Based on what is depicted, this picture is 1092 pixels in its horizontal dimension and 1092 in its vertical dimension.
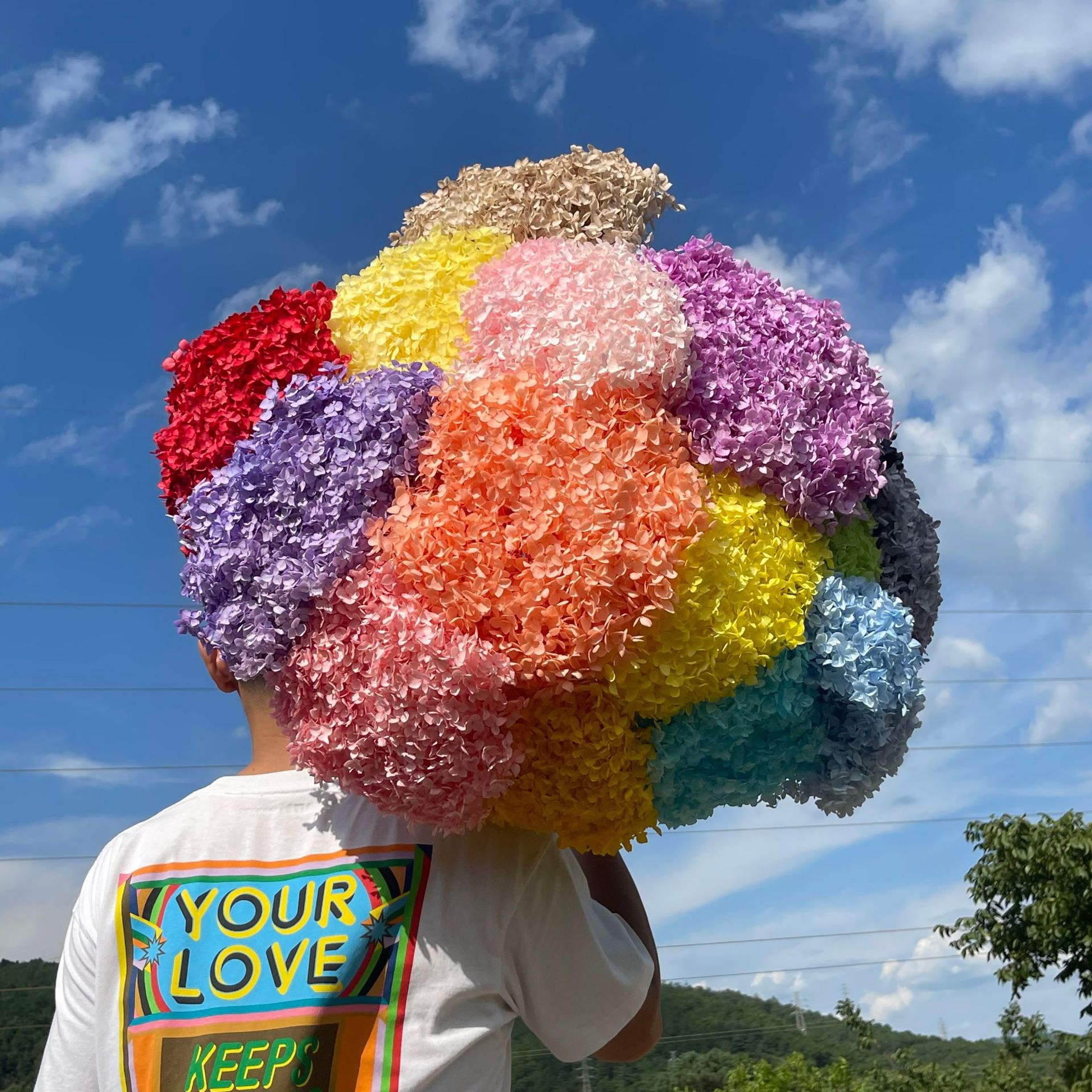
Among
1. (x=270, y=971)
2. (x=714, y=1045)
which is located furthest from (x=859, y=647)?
(x=714, y=1045)

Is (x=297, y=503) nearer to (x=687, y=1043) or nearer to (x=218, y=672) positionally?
(x=218, y=672)

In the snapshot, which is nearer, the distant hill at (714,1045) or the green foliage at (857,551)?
the green foliage at (857,551)

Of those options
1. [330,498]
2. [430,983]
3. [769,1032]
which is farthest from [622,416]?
[769,1032]

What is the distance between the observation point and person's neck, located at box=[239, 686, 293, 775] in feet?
7.55

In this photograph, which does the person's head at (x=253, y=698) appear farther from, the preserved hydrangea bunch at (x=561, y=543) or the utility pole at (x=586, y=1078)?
the utility pole at (x=586, y=1078)

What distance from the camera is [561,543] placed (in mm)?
1789

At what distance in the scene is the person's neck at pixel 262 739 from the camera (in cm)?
230

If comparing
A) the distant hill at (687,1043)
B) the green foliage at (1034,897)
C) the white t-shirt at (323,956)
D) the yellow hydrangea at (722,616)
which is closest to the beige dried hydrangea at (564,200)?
the yellow hydrangea at (722,616)

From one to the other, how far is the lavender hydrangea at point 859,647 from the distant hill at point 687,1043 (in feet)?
Answer: 77.9

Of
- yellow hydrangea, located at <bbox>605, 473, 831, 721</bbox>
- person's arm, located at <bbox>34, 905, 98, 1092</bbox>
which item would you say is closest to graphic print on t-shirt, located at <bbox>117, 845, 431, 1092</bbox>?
person's arm, located at <bbox>34, 905, 98, 1092</bbox>

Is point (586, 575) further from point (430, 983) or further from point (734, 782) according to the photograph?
point (430, 983)

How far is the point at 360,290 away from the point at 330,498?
494 millimetres

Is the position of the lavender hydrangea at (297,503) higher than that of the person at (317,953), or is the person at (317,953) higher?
the lavender hydrangea at (297,503)

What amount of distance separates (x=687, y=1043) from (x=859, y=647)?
107ft
